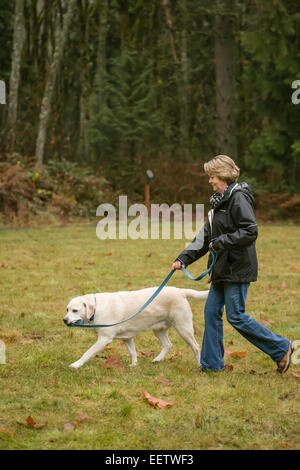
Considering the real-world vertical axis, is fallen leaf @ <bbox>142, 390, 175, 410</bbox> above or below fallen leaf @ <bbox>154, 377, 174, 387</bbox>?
above

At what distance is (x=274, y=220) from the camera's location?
2078 cm

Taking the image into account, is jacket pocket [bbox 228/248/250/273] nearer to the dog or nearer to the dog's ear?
the dog

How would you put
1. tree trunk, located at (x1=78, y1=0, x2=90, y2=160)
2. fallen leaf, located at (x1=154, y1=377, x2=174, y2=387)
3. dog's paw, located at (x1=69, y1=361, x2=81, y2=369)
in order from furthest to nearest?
tree trunk, located at (x1=78, y1=0, x2=90, y2=160)
dog's paw, located at (x1=69, y1=361, x2=81, y2=369)
fallen leaf, located at (x1=154, y1=377, x2=174, y2=387)

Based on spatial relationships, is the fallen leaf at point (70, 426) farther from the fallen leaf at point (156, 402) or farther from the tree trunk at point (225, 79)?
the tree trunk at point (225, 79)

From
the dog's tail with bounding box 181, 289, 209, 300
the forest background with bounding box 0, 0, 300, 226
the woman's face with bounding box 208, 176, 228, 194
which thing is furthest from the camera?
the forest background with bounding box 0, 0, 300, 226

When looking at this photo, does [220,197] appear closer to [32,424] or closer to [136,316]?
[136,316]

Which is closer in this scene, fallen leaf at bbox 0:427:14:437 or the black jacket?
fallen leaf at bbox 0:427:14:437

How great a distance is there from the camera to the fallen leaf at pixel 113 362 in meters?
6.21

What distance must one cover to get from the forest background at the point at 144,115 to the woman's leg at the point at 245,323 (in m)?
12.9

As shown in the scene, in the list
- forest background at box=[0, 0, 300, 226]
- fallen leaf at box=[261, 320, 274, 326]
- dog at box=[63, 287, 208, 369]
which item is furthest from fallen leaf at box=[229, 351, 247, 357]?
forest background at box=[0, 0, 300, 226]

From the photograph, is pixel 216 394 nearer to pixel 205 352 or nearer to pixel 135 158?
pixel 205 352

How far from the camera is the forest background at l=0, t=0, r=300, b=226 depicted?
18891 mm

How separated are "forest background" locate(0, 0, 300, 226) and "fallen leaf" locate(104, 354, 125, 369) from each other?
39.0 ft
